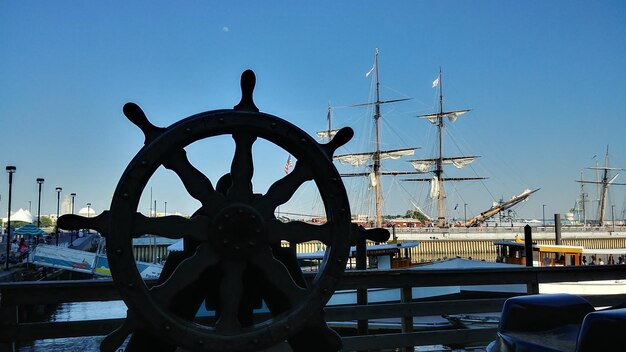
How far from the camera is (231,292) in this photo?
9.76 feet

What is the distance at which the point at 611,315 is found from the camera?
6.58 feet

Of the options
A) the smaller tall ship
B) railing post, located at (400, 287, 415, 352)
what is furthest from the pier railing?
the smaller tall ship

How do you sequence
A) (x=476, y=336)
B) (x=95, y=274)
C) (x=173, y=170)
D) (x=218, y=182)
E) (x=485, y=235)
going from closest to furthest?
1. (x=173, y=170)
2. (x=218, y=182)
3. (x=476, y=336)
4. (x=95, y=274)
5. (x=485, y=235)

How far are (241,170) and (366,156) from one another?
224ft

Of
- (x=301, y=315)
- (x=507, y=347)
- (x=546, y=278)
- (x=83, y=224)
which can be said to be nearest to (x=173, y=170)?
(x=83, y=224)

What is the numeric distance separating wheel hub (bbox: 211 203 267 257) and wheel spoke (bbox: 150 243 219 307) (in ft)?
0.20

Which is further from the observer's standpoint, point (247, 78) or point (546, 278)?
point (546, 278)

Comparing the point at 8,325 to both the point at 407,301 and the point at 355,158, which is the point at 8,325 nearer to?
the point at 407,301

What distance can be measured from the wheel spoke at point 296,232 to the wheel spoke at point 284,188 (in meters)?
0.09

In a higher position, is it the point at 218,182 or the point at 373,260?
the point at 218,182

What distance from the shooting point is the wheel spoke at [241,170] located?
3.04 m

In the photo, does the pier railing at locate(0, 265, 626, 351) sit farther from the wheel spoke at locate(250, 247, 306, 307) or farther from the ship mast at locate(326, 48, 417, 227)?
the ship mast at locate(326, 48, 417, 227)

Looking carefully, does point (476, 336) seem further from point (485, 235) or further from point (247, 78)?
point (485, 235)

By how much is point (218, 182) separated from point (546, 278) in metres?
3.52
